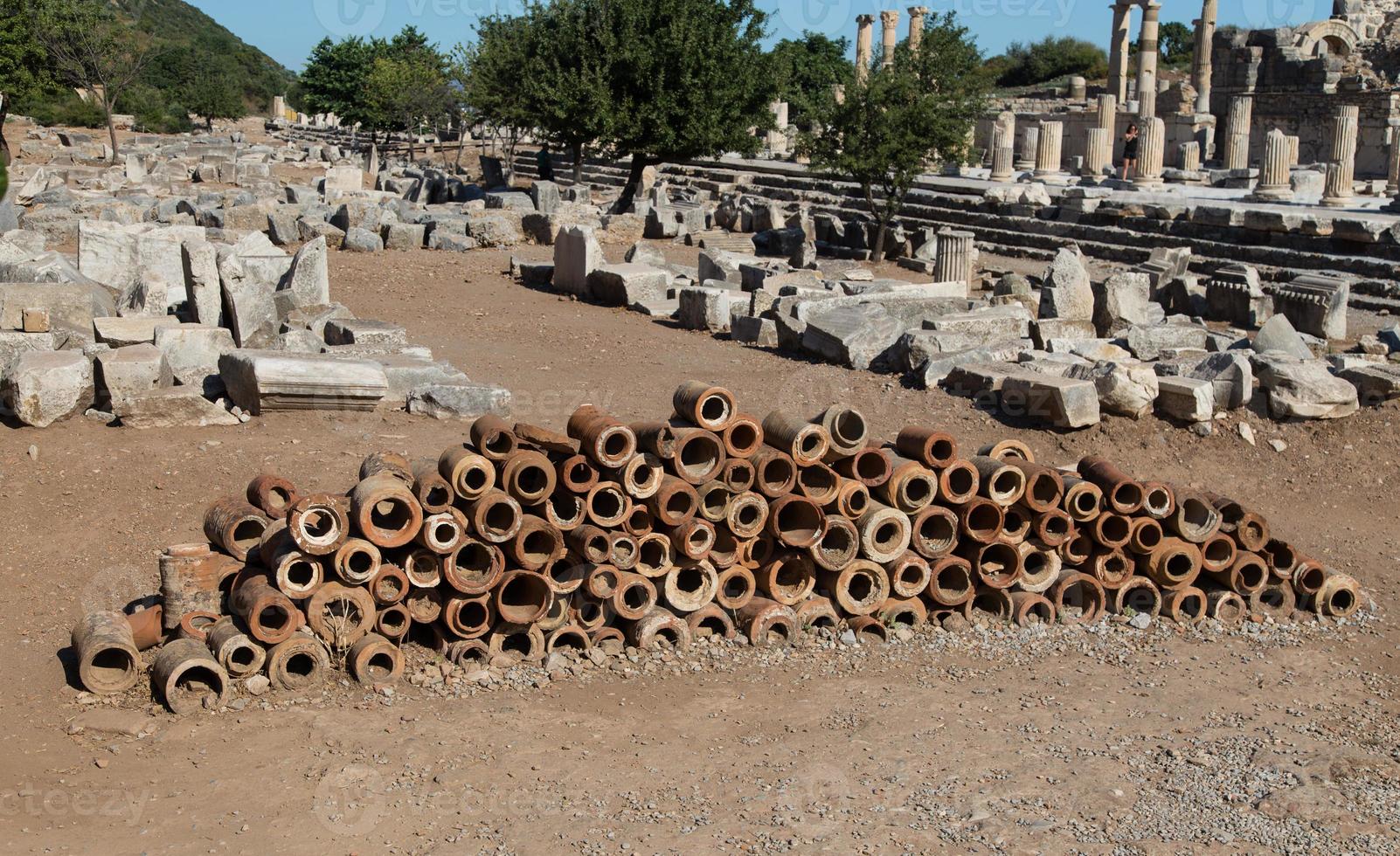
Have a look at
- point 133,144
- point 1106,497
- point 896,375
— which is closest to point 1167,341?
point 896,375

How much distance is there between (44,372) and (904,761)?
7.20 metres

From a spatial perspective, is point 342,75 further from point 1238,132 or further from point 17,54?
point 1238,132

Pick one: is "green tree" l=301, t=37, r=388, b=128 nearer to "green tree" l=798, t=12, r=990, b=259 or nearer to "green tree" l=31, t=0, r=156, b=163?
"green tree" l=31, t=0, r=156, b=163

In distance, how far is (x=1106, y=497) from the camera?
24.1 feet

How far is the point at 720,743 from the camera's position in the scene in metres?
5.89

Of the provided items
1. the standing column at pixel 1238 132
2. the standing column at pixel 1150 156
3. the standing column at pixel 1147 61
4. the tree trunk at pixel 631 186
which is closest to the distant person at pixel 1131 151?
the standing column at pixel 1150 156

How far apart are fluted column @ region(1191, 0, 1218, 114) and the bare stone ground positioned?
Answer: 34058 mm

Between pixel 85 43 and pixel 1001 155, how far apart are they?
86.6ft

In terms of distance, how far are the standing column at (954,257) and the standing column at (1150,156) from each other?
974 cm

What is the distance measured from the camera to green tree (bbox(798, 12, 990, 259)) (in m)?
20.5

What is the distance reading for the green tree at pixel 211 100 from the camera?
62031 mm

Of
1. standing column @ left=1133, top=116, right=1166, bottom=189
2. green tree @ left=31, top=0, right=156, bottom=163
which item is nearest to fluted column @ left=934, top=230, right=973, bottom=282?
standing column @ left=1133, top=116, right=1166, bottom=189

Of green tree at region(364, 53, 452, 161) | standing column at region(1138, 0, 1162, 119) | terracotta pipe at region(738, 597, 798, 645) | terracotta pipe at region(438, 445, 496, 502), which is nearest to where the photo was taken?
terracotta pipe at region(438, 445, 496, 502)

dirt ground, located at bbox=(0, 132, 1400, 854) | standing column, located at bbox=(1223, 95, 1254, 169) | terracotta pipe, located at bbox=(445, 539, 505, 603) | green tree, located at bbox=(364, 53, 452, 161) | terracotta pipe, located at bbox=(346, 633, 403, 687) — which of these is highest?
green tree, located at bbox=(364, 53, 452, 161)
